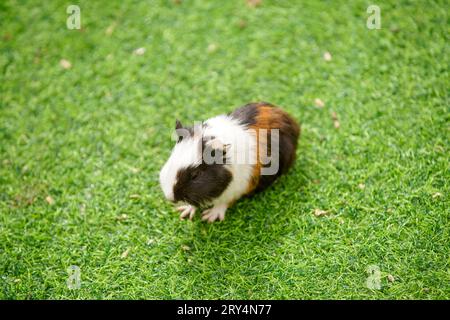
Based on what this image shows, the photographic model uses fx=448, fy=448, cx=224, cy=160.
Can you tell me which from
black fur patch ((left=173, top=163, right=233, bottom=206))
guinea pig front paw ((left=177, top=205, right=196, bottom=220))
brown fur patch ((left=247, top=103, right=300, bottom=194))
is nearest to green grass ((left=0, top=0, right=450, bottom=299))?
guinea pig front paw ((left=177, top=205, right=196, bottom=220))

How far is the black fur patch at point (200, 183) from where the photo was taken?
3627mm

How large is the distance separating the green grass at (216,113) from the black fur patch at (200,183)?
0.64 m

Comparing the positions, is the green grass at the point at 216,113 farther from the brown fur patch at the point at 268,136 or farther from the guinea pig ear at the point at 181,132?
the guinea pig ear at the point at 181,132

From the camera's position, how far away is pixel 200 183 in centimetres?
371

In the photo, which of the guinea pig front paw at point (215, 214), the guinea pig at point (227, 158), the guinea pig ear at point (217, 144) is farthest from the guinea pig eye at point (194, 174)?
the guinea pig front paw at point (215, 214)

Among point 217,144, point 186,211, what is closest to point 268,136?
point 217,144

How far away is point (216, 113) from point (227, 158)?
143cm

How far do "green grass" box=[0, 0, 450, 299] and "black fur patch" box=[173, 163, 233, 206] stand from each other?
64cm

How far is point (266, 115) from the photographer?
13.7 feet

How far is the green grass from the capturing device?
4.03 meters

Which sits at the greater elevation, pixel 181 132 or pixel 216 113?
pixel 181 132

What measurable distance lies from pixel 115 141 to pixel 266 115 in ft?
5.91

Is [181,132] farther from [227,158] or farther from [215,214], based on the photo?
[215,214]
